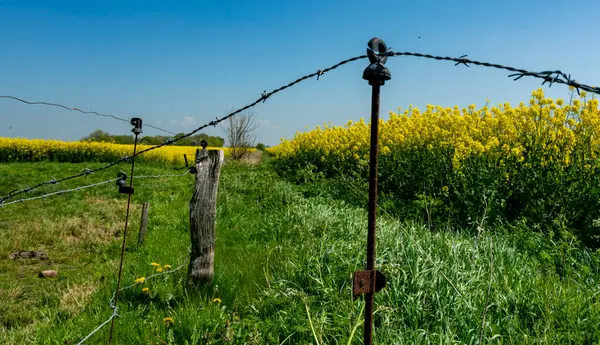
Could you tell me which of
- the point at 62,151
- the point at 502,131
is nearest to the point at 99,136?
the point at 62,151

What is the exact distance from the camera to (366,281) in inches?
68.3

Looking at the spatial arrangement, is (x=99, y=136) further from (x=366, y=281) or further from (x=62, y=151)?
(x=366, y=281)

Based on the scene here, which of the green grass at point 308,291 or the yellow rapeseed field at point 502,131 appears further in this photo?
the yellow rapeseed field at point 502,131

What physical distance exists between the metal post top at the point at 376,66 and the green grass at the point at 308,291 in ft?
3.70

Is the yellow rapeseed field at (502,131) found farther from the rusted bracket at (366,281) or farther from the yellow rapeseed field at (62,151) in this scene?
the yellow rapeseed field at (62,151)

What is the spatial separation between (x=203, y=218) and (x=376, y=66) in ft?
8.48

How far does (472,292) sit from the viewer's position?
10.5 ft

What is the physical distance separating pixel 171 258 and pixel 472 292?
3194 mm

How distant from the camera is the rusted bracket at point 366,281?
5.65 feet

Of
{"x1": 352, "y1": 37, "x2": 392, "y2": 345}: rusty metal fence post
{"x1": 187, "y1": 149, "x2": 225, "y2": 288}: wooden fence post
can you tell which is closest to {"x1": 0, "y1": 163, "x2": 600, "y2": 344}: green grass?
{"x1": 187, "y1": 149, "x2": 225, "y2": 288}: wooden fence post

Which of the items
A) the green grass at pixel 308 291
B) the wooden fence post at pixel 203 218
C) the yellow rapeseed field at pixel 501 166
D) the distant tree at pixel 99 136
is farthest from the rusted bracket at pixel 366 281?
the distant tree at pixel 99 136

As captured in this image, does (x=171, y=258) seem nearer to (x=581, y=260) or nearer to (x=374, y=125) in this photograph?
(x=374, y=125)

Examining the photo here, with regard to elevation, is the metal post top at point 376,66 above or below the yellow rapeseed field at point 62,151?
below

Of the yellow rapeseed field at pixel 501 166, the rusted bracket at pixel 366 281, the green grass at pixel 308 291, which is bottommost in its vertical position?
the green grass at pixel 308 291
